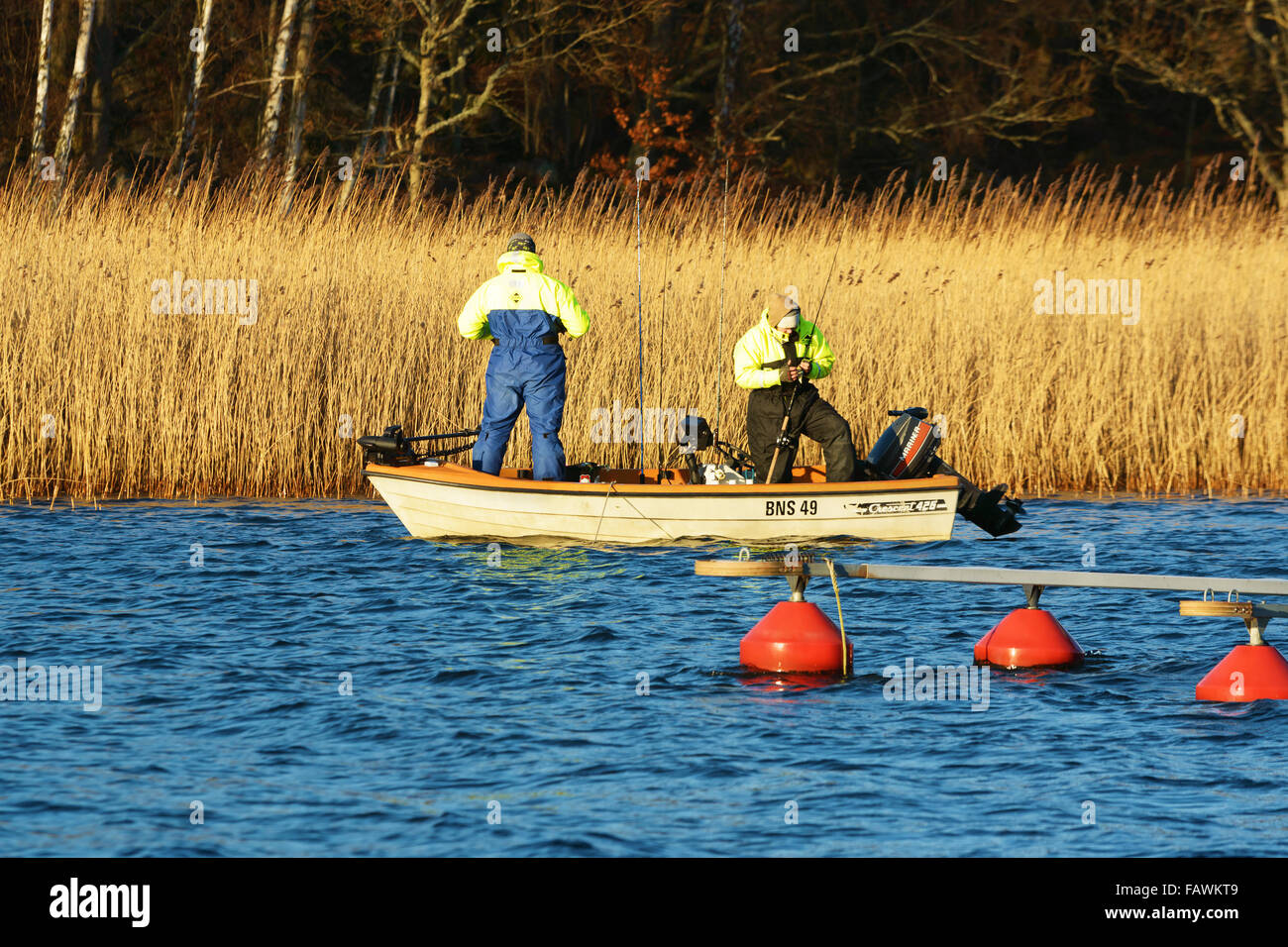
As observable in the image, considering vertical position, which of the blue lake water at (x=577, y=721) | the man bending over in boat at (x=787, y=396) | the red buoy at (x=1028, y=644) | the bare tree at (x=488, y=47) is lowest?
the blue lake water at (x=577, y=721)

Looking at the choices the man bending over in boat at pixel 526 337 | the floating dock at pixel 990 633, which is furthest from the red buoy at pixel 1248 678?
the man bending over in boat at pixel 526 337

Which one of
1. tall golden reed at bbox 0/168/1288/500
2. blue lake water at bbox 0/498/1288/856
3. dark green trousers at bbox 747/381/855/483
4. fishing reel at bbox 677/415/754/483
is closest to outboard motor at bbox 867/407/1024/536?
dark green trousers at bbox 747/381/855/483

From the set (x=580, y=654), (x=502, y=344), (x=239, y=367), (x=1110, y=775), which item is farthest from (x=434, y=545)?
(x=1110, y=775)

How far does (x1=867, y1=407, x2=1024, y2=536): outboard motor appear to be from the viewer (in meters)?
11.5

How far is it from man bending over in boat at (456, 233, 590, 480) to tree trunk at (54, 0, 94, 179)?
11.0m

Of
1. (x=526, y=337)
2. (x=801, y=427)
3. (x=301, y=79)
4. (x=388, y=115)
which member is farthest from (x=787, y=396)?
(x=388, y=115)

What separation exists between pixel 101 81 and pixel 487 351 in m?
12.3

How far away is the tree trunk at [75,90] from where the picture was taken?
69.2 feet

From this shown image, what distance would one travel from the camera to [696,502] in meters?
11.3

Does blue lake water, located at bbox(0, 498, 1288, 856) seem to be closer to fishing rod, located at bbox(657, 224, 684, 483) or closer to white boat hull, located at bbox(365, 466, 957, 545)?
white boat hull, located at bbox(365, 466, 957, 545)

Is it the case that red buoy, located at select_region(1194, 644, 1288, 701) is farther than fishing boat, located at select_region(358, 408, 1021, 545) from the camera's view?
No

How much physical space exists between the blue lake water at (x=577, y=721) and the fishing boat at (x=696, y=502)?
0.43 metres

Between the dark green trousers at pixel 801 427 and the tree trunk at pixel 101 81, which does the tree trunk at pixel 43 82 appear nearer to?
the tree trunk at pixel 101 81

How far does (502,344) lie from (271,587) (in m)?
2.43
